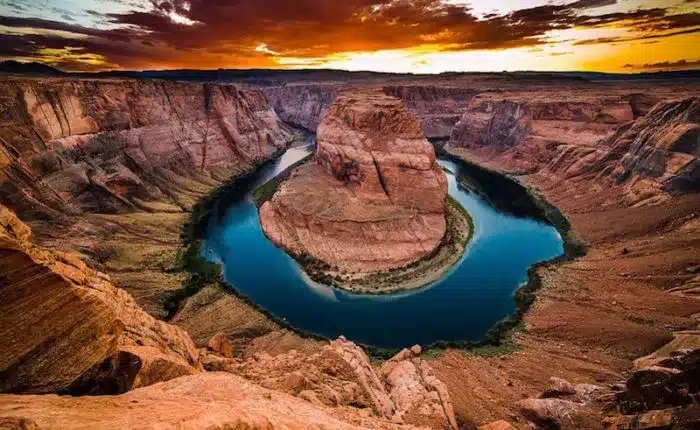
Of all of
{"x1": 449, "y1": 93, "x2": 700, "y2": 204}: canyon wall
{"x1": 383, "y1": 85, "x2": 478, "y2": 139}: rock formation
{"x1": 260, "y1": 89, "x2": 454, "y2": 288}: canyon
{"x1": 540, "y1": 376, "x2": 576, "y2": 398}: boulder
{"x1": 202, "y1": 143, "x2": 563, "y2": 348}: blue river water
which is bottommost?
{"x1": 202, "y1": 143, "x2": 563, "y2": 348}: blue river water

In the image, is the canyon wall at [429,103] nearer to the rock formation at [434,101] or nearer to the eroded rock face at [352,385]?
the rock formation at [434,101]

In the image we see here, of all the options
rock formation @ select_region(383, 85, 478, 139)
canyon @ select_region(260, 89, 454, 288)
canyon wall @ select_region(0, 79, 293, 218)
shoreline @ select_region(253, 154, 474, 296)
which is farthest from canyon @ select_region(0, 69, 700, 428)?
rock formation @ select_region(383, 85, 478, 139)

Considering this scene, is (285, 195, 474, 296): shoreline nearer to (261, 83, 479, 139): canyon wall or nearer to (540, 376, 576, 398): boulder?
(540, 376, 576, 398): boulder

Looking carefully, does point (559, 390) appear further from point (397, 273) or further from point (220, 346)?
point (397, 273)

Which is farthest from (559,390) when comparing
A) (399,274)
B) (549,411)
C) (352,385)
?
(399,274)

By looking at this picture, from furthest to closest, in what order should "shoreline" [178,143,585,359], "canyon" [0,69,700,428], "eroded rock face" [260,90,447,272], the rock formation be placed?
1. the rock formation
2. "eroded rock face" [260,90,447,272]
3. "shoreline" [178,143,585,359]
4. "canyon" [0,69,700,428]

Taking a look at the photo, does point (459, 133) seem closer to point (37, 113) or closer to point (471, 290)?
point (471, 290)
